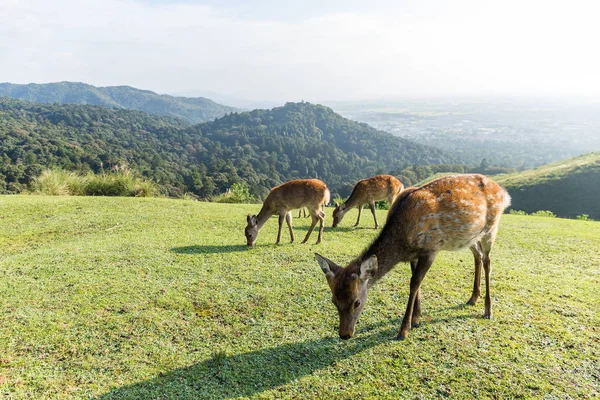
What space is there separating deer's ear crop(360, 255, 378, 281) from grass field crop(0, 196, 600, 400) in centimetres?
99

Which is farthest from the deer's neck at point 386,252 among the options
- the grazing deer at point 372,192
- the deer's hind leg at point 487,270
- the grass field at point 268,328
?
the grazing deer at point 372,192

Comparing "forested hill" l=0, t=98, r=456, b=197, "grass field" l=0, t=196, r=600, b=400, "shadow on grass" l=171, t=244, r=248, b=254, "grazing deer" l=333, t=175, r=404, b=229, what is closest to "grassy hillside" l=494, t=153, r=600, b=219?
"forested hill" l=0, t=98, r=456, b=197

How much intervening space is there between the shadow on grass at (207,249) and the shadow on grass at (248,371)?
4.09 meters

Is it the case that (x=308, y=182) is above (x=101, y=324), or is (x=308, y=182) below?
above

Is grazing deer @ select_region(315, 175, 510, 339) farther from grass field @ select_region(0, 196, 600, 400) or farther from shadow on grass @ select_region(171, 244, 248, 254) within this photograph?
shadow on grass @ select_region(171, 244, 248, 254)

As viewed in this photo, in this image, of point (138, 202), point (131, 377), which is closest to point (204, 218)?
point (138, 202)

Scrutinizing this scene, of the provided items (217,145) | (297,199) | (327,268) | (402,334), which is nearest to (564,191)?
(297,199)

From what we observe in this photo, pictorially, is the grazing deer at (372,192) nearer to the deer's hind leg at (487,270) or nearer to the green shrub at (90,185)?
the deer's hind leg at (487,270)

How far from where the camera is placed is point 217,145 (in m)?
128

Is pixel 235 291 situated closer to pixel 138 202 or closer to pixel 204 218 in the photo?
pixel 204 218

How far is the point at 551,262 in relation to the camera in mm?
7863

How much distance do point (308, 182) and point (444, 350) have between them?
616cm

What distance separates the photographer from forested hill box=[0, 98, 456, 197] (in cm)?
7650

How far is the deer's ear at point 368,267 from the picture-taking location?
4.24 m
